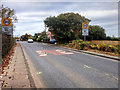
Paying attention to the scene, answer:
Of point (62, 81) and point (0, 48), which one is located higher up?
point (0, 48)

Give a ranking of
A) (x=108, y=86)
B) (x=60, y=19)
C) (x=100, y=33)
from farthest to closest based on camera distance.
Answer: (x=100, y=33) < (x=60, y=19) < (x=108, y=86)

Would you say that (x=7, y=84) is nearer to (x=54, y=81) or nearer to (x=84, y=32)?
(x=54, y=81)

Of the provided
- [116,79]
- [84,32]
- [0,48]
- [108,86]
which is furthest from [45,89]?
[84,32]

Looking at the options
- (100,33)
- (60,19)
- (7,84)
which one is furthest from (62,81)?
(100,33)

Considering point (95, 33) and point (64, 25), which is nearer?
point (64, 25)

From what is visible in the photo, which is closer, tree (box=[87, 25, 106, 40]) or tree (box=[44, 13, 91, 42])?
tree (box=[44, 13, 91, 42])

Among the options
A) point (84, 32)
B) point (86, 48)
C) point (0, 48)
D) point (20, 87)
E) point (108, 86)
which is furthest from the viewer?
point (84, 32)

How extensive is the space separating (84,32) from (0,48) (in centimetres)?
1138

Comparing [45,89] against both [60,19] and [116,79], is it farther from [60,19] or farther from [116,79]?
[60,19]

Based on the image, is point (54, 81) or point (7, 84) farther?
point (54, 81)

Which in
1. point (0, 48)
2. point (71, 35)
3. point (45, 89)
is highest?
point (71, 35)

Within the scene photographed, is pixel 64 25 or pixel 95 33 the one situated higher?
pixel 64 25

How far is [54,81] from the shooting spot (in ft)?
14.1

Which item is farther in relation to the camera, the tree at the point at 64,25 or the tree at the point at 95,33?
the tree at the point at 95,33
